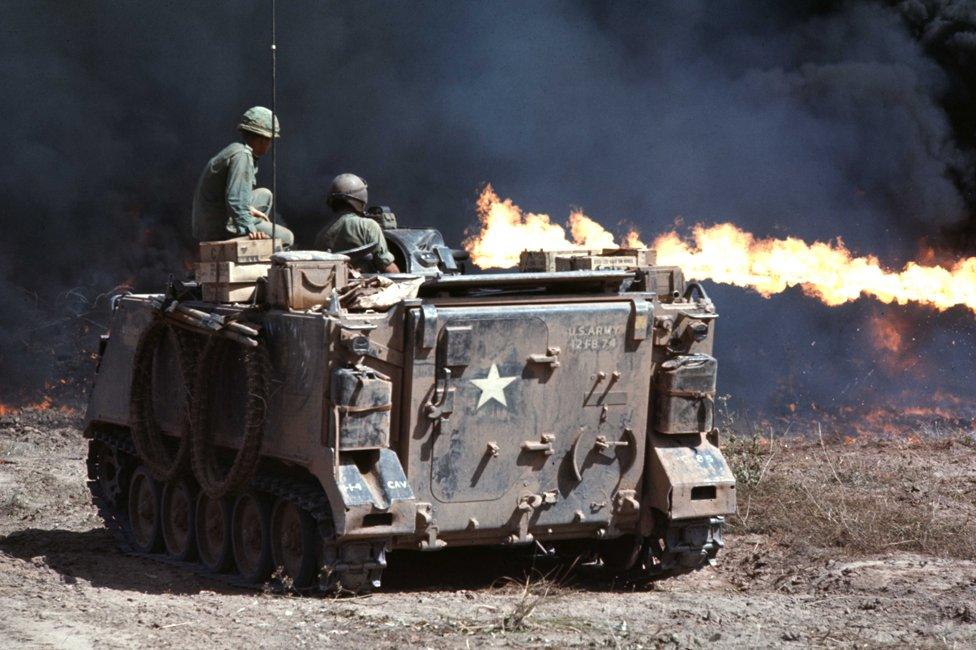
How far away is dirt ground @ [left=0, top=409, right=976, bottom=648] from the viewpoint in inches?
412

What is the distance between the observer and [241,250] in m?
12.8

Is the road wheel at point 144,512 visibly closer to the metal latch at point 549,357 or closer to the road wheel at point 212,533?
the road wheel at point 212,533

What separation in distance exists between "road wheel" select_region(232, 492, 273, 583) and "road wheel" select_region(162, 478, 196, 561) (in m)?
0.95

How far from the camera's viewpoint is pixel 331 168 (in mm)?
23172

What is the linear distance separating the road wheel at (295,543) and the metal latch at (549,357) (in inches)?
67.5

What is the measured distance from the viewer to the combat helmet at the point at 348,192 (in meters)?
13.9

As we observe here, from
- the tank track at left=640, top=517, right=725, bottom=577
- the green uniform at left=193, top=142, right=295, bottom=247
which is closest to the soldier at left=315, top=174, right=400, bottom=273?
the green uniform at left=193, top=142, right=295, bottom=247

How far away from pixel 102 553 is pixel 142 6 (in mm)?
10245

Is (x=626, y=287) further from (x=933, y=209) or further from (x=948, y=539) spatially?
(x=933, y=209)

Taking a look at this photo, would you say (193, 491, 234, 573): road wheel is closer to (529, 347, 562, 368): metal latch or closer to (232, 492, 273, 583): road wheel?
(232, 492, 273, 583): road wheel

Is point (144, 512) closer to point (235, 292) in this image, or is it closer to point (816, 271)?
point (235, 292)

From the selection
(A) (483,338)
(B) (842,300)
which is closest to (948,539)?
(A) (483,338)

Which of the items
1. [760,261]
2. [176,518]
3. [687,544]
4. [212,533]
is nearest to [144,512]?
[176,518]

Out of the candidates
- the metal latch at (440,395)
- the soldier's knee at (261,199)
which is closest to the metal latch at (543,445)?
the metal latch at (440,395)
